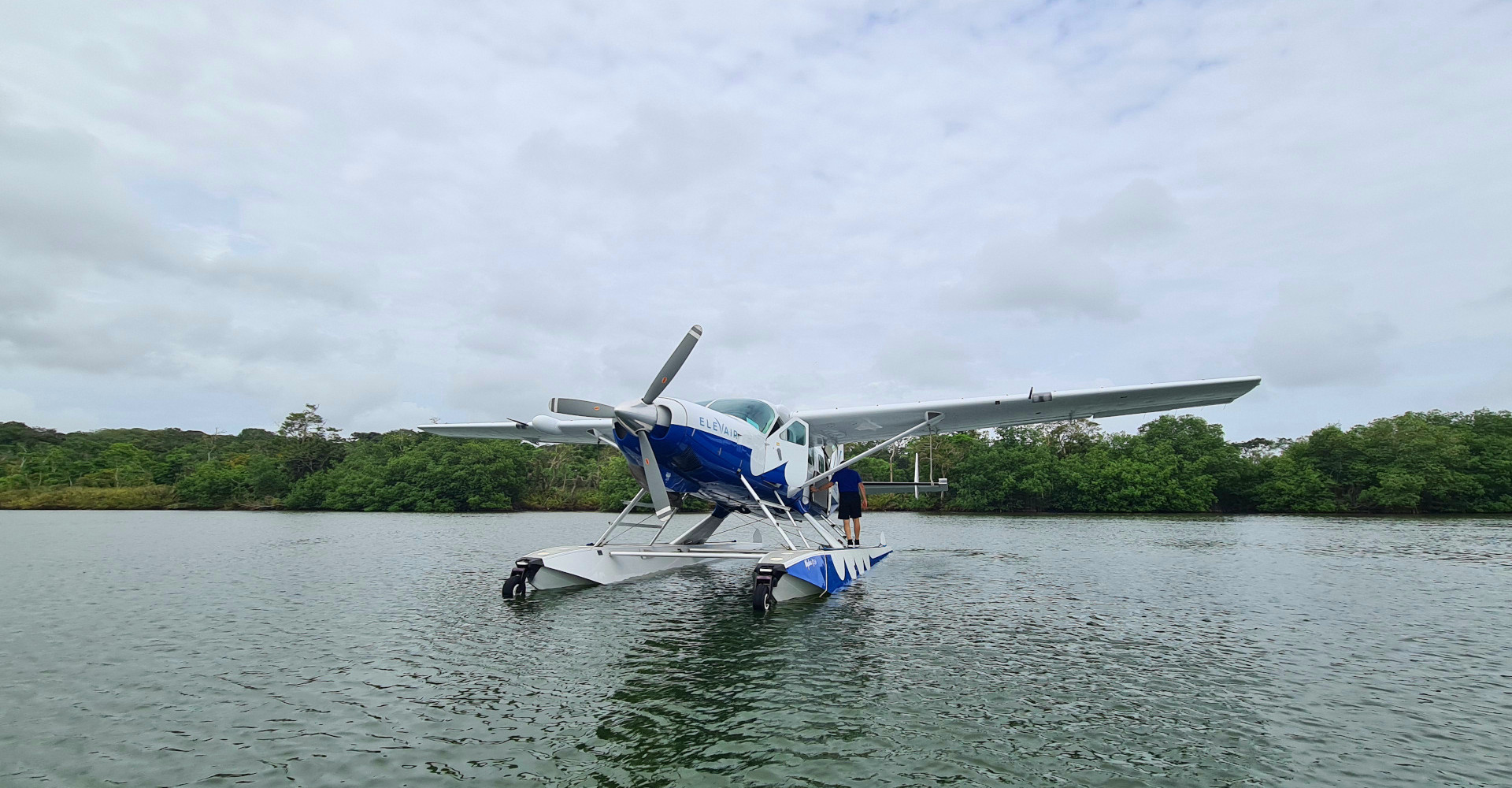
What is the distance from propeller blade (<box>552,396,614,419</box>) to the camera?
8.39 m

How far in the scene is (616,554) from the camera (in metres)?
12.1

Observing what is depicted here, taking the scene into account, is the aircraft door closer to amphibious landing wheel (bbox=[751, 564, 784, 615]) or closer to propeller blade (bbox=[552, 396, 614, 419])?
amphibious landing wheel (bbox=[751, 564, 784, 615])

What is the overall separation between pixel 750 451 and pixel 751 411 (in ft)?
2.70

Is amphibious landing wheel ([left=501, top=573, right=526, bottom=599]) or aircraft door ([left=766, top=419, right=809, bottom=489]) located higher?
aircraft door ([left=766, top=419, right=809, bottom=489])

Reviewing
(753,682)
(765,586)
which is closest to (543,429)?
(765,586)

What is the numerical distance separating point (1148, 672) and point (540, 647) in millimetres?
5942

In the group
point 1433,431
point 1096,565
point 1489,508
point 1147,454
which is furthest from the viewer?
point 1147,454

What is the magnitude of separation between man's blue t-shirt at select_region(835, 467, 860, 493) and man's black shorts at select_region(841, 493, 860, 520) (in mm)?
88

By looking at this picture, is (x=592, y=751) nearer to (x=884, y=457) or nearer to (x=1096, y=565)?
(x=1096, y=565)

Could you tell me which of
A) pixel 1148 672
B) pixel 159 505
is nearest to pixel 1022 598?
pixel 1148 672

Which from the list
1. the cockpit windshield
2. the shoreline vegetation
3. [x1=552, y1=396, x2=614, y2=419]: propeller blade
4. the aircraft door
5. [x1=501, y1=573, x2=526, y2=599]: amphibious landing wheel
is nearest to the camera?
[x1=552, y1=396, x2=614, y2=419]: propeller blade

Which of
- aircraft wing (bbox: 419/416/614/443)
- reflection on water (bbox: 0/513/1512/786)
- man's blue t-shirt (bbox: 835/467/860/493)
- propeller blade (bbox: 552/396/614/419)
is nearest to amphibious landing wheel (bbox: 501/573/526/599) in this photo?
reflection on water (bbox: 0/513/1512/786)

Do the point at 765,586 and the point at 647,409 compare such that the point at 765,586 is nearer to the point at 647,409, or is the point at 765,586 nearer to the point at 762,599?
the point at 762,599

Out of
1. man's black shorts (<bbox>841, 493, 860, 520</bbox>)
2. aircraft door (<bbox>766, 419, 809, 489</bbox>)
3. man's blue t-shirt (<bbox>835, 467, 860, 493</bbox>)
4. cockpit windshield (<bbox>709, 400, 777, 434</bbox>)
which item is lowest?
man's black shorts (<bbox>841, 493, 860, 520</bbox>)
